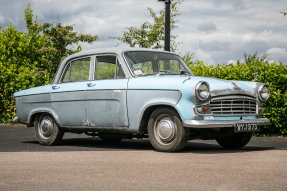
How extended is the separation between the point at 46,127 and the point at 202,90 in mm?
3751

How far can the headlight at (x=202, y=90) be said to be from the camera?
652 centimetres

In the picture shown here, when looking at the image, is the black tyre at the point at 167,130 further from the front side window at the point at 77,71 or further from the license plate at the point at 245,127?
the front side window at the point at 77,71

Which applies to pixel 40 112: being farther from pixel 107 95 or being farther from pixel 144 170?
pixel 144 170

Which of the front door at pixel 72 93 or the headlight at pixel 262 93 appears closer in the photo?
the headlight at pixel 262 93

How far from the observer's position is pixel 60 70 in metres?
8.84

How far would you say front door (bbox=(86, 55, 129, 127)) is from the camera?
24.4ft

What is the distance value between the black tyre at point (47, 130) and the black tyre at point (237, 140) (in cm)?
331

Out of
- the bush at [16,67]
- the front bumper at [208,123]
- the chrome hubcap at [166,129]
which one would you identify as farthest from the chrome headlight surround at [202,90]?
the bush at [16,67]

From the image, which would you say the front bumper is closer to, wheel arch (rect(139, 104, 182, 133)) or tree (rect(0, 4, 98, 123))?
wheel arch (rect(139, 104, 182, 133))

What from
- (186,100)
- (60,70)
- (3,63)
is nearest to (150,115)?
(186,100)

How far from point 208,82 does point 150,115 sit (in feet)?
3.86

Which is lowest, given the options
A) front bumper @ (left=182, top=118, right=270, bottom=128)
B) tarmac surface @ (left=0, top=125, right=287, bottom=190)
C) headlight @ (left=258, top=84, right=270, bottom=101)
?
tarmac surface @ (left=0, top=125, right=287, bottom=190)

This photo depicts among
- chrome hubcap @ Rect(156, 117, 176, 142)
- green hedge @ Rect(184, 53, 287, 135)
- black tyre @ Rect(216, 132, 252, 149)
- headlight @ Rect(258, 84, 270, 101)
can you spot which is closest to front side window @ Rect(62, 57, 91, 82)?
chrome hubcap @ Rect(156, 117, 176, 142)

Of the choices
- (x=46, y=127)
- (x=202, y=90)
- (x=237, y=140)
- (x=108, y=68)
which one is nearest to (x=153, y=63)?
(x=108, y=68)
